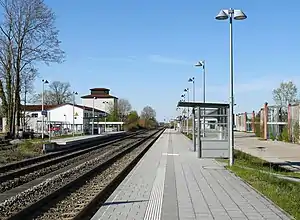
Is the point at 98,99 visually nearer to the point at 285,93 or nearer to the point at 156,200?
the point at 285,93

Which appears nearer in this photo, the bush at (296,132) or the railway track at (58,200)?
the railway track at (58,200)

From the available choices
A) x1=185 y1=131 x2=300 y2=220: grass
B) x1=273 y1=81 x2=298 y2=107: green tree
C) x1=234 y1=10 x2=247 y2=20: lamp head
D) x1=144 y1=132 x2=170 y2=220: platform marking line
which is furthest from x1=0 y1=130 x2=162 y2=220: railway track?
x1=273 y1=81 x2=298 y2=107: green tree

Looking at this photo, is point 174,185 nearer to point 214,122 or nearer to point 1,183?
point 1,183

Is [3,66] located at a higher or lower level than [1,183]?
higher

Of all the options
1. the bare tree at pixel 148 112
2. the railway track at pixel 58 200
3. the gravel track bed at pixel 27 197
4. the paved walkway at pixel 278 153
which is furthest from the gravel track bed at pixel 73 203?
the bare tree at pixel 148 112

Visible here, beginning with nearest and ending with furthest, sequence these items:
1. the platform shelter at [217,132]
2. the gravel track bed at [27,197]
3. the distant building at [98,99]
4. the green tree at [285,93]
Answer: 1. the gravel track bed at [27,197]
2. the platform shelter at [217,132]
3. the green tree at [285,93]
4. the distant building at [98,99]

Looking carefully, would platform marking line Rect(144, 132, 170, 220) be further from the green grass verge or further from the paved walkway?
the paved walkway

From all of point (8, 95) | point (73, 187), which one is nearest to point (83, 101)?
point (8, 95)

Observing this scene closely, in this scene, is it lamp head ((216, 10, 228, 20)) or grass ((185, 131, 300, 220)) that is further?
lamp head ((216, 10, 228, 20))

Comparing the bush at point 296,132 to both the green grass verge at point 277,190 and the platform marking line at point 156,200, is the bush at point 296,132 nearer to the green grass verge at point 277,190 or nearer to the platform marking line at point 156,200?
the green grass verge at point 277,190

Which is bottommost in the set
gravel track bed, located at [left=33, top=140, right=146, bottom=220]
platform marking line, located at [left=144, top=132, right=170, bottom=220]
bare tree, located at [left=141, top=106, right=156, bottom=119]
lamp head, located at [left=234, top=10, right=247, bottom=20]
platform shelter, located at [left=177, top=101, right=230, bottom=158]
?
gravel track bed, located at [left=33, top=140, right=146, bottom=220]

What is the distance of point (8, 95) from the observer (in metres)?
48.3

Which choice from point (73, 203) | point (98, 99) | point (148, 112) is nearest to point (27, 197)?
point (73, 203)

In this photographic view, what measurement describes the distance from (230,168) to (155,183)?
5185mm
